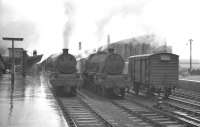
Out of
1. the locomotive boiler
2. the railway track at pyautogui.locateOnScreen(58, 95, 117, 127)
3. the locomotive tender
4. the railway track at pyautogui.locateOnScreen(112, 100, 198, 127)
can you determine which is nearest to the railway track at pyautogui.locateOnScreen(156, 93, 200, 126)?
the railway track at pyautogui.locateOnScreen(112, 100, 198, 127)

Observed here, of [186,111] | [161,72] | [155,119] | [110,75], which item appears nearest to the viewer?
[155,119]

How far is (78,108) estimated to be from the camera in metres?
15.4

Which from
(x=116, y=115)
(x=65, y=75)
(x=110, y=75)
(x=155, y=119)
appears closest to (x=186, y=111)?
(x=155, y=119)

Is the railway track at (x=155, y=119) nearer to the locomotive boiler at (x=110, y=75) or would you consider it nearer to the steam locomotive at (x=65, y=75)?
the locomotive boiler at (x=110, y=75)

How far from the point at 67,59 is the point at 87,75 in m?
5.20

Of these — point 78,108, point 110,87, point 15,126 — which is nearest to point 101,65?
point 110,87

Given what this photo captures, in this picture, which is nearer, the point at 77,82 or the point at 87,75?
the point at 77,82

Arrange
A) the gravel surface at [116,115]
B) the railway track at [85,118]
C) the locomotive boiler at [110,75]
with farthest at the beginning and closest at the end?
1. the locomotive boiler at [110,75]
2. the gravel surface at [116,115]
3. the railway track at [85,118]

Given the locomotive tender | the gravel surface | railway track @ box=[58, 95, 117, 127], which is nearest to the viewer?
railway track @ box=[58, 95, 117, 127]

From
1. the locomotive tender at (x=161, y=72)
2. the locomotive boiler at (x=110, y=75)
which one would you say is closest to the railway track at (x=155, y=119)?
the locomotive tender at (x=161, y=72)

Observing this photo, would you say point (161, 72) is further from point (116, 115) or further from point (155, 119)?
point (155, 119)

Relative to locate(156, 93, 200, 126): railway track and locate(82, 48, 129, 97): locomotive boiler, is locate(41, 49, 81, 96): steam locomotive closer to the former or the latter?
locate(82, 48, 129, 97): locomotive boiler

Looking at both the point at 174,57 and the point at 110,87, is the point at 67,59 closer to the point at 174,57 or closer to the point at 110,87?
the point at 110,87

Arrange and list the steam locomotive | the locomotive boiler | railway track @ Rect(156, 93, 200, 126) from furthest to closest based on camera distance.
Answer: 1. the steam locomotive
2. the locomotive boiler
3. railway track @ Rect(156, 93, 200, 126)
